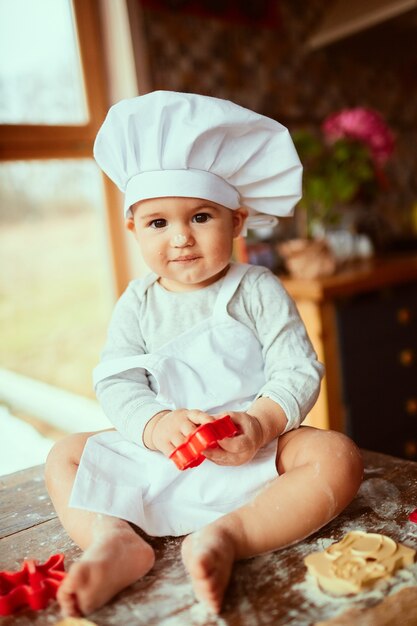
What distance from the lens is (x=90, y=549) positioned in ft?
2.22

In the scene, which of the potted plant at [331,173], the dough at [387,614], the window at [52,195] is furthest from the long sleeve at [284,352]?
the window at [52,195]

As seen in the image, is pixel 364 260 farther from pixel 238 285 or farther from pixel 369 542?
pixel 369 542

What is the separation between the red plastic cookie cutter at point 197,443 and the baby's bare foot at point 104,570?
0.11 metres

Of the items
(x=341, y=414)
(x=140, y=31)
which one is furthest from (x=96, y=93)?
(x=341, y=414)

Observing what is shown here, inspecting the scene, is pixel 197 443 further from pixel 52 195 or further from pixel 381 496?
pixel 52 195

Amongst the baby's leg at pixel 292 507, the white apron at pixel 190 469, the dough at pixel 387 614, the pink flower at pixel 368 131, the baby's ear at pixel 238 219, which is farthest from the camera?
the pink flower at pixel 368 131

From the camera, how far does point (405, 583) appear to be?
25.7 inches

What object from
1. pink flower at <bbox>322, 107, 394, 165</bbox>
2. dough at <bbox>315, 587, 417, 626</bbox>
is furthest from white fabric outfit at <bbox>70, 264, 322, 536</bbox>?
pink flower at <bbox>322, 107, 394, 165</bbox>

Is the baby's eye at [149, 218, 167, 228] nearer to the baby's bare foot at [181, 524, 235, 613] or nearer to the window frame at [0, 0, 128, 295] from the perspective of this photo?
the baby's bare foot at [181, 524, 235, 613]

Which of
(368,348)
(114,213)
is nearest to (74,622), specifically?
(368,348)

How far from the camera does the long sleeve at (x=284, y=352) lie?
0.83 m

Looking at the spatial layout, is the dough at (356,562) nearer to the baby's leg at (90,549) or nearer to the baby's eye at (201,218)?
the baby's leg at (90,549)

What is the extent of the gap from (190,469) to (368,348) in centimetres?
136

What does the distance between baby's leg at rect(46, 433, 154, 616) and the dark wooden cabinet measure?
121 centimetres
